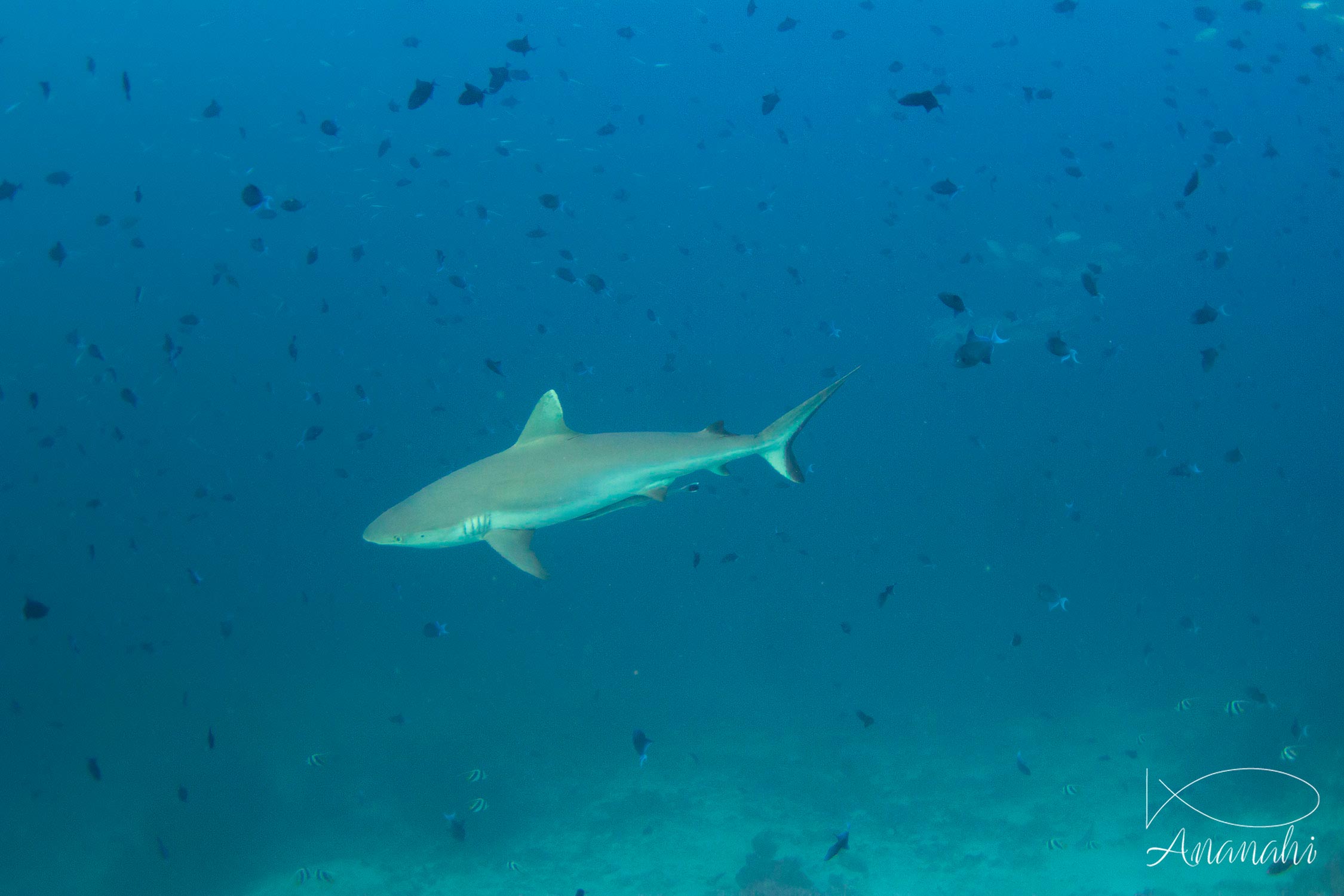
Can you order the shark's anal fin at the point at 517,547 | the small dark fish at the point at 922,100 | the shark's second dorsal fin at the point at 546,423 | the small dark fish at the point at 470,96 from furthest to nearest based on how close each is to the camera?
the small dark fish at the point at 470,96
the small dark fish at the point at 922,100
the shark's second dorsal fin at the point at 546,423
the shark's anal fin at the point at 517,547

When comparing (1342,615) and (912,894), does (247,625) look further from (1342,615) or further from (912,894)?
(1342,615)

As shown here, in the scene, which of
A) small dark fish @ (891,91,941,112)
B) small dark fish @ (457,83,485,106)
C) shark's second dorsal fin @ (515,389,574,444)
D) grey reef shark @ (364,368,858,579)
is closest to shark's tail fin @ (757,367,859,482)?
grey reef shark @ (364,368,858,579)

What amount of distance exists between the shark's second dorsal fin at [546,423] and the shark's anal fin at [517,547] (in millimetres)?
907

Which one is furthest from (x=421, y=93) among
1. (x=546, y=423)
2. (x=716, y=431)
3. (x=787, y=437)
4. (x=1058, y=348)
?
(x=1058, y=348)

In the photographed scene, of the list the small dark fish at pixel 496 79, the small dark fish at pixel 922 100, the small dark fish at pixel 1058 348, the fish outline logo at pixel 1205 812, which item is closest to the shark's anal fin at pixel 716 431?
the small dark fish at pixel 1058 348

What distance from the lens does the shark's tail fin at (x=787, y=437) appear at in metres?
5.56

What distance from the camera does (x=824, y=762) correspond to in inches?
898

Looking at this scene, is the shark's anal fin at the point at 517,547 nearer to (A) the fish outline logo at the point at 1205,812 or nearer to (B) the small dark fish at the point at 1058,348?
(B) the small dark fish at the point at 1058,348

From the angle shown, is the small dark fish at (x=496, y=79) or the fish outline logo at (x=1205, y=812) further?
the fish outline logo at (x=1205, y=812)

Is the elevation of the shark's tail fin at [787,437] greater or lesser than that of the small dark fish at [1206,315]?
greater

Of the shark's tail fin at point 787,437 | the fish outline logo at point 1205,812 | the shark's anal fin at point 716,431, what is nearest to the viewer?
the shark's tail fin at point 787,437

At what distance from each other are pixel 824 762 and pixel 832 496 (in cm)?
6491

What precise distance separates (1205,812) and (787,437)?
2084cm

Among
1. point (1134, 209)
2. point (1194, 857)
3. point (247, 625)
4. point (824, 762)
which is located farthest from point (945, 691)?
point (247, 625)
